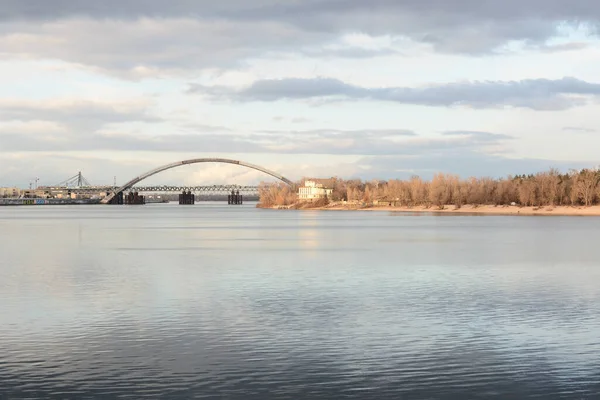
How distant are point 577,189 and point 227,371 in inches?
7369

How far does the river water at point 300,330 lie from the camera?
61.6 ft

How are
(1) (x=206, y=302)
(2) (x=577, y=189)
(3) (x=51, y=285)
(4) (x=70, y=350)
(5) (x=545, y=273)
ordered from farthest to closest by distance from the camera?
1. (2) (x=577, y=189)
2. (5) (x=545, y=273)
3. (3) (x=51, y=285)
4. (1) (x=206, y=302)
5. (4) (x=70, y=350)

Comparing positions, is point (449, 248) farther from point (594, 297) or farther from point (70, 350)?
point (70, 350)

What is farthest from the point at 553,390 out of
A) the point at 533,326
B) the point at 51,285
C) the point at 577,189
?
the point at 577,189

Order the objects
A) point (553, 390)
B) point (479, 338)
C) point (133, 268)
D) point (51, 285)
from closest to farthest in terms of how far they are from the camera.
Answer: point (553, 390)
point (479, 338)
point (51, 285)
point (133, 268)

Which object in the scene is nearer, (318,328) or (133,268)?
(318,328)

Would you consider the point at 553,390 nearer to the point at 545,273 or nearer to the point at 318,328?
the point at 318,328

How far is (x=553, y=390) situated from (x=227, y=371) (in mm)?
7380

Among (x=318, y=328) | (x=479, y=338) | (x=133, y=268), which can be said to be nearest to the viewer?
(x=479, y=338)

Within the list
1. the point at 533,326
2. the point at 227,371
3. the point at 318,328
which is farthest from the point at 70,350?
the point at 533,326

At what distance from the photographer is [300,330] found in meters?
25.8

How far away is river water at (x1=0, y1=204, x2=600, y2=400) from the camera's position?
18.8 metres

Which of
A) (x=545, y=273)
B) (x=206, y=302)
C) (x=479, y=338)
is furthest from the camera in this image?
(x=545, y=273)

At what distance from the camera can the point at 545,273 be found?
45.2m
